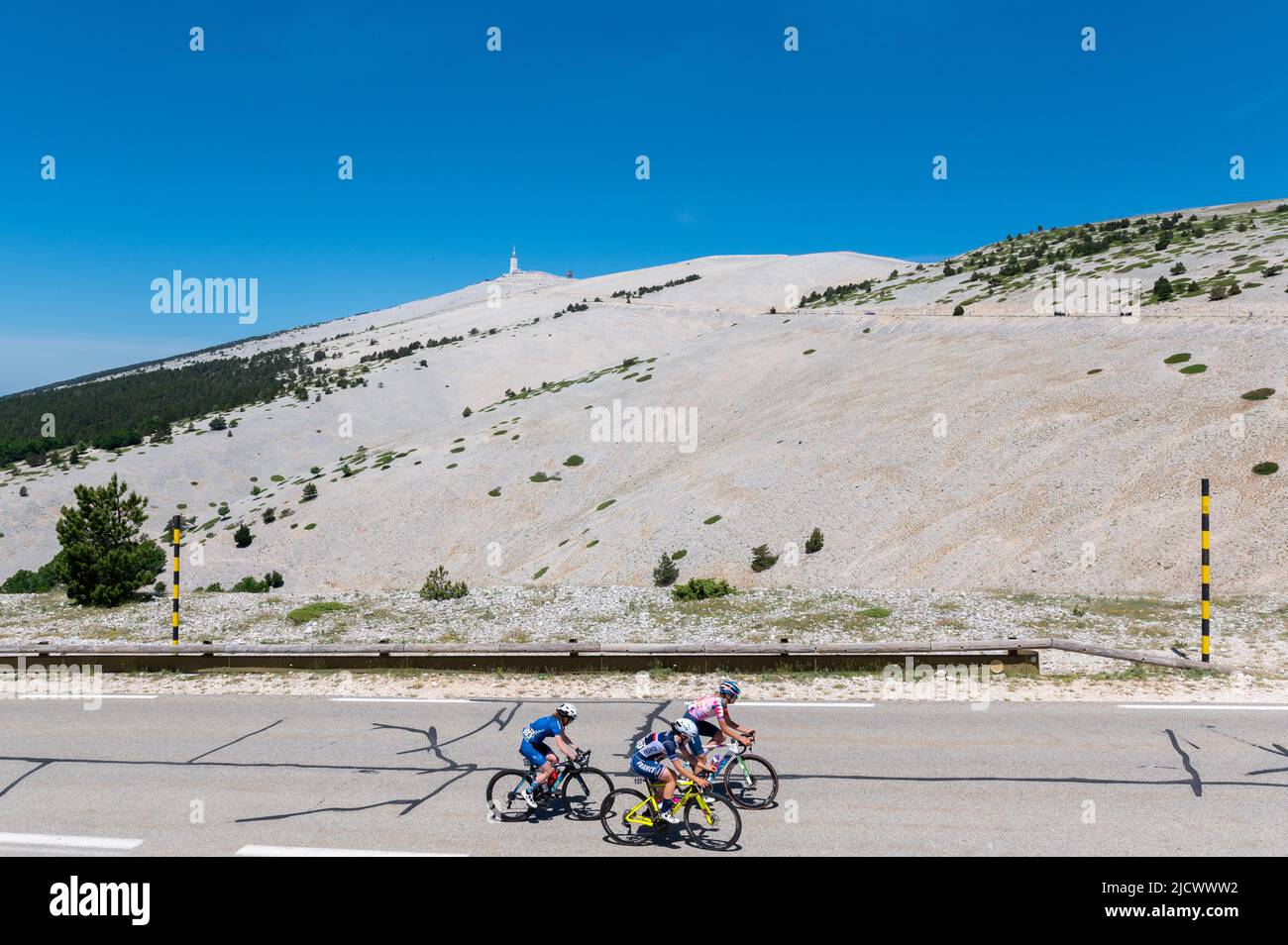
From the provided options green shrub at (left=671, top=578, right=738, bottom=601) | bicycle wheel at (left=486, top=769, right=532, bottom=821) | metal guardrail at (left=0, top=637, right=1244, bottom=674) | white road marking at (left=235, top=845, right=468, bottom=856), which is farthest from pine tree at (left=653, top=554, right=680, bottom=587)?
white road marking at (left=235, top=845, right=468, bottom=856)

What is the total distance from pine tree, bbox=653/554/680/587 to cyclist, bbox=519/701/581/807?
63.6 ft

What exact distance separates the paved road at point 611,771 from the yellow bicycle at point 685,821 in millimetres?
200

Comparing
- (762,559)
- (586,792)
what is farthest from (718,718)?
(762,559)

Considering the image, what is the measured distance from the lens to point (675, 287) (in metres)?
140

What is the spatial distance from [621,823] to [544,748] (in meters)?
1.18

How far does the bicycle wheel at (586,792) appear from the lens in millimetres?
8848

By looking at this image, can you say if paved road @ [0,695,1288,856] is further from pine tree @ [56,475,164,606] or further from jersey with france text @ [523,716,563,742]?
pine tree @ [56,475,164,606]

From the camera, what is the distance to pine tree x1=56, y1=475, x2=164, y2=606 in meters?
22.4

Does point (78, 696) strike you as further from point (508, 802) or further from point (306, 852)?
point (508, 802)

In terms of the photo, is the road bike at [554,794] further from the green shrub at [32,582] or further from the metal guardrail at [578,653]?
the green shrub at [32,582]

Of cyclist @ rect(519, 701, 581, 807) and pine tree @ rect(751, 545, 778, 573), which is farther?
pine tree @ rect(751, 545, 778, 573)

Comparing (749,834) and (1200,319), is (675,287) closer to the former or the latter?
(1200,319)

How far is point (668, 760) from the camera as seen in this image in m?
8.37

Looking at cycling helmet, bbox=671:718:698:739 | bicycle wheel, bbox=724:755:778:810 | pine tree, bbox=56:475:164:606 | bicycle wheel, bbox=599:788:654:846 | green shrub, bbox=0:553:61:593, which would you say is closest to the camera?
bicycle wheel, bbox=599:788:654:846
